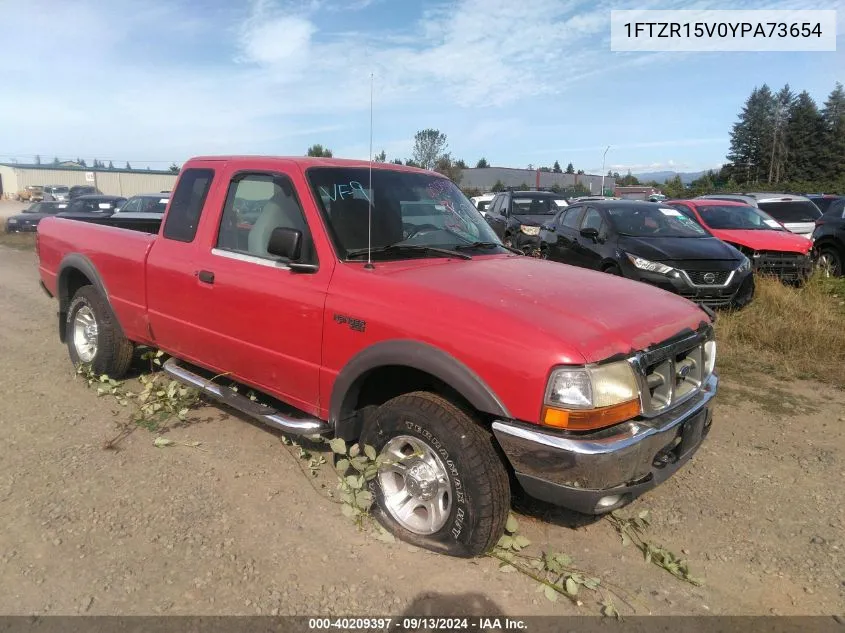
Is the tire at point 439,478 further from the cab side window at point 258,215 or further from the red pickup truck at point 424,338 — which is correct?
the cab side window at point 258,215

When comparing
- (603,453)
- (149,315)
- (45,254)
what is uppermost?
(45,254)

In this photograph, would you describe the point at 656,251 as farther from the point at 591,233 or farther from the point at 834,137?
the point at 834,137

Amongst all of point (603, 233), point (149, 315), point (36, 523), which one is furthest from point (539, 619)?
point (603, 233)

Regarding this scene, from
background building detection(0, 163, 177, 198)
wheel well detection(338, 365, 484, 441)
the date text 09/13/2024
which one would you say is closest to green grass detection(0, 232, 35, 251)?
wheel well detection(338, 365, 484, 441)

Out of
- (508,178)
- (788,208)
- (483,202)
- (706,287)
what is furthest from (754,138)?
(706,287)

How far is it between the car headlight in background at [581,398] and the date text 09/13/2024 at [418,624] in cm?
87

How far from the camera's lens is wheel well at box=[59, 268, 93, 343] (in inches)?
216

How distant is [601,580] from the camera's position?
286cm

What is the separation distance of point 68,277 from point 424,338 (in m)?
4.24

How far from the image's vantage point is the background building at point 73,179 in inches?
2876

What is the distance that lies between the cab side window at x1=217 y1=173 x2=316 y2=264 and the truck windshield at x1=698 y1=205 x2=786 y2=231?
850cm

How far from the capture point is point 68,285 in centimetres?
559

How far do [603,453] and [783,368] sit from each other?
4.63 m

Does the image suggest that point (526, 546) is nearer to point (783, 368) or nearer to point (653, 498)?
point (653, 498)
